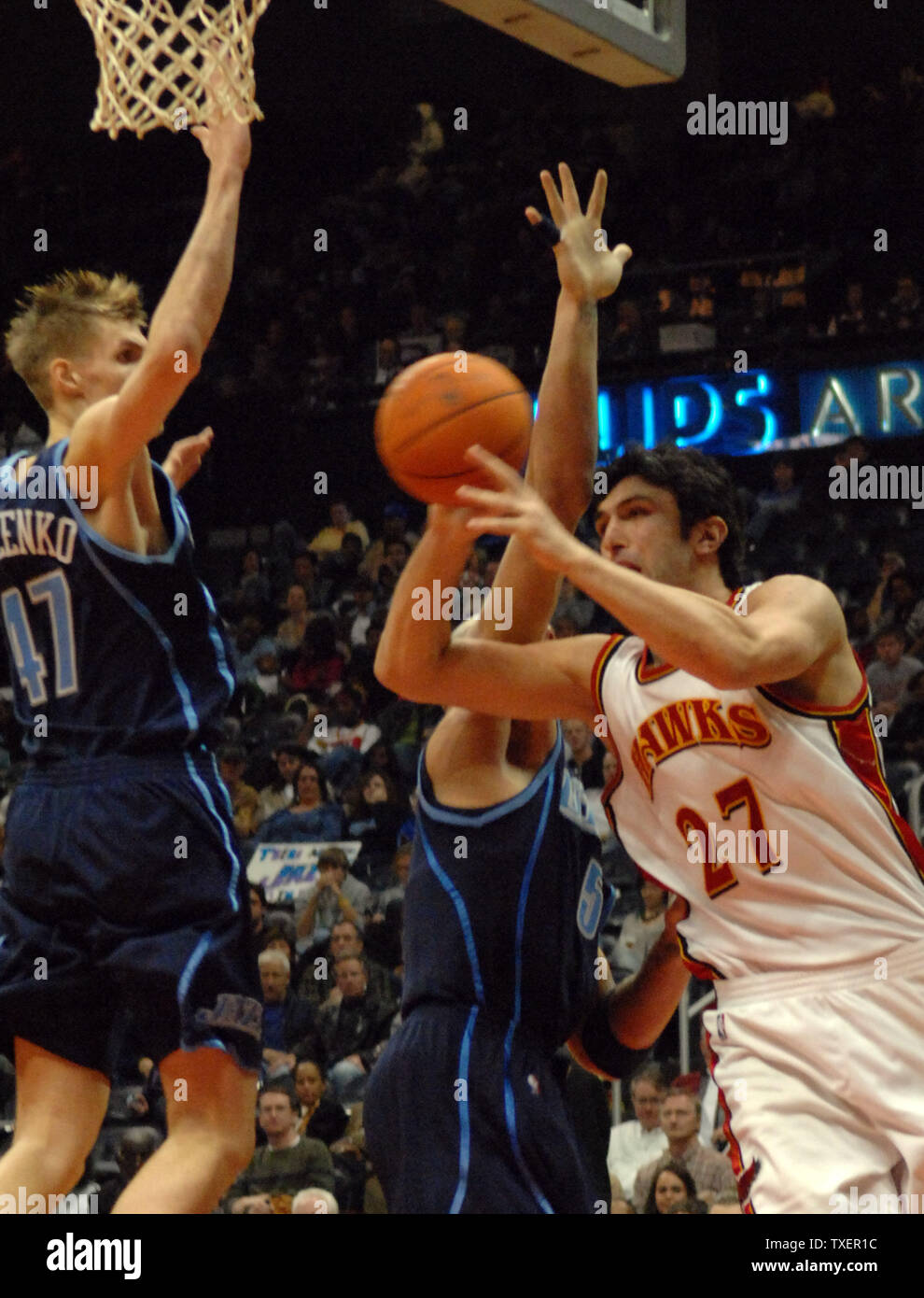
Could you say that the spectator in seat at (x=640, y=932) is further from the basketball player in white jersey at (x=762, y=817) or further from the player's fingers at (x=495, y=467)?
the player's fingers at (x=495, y=467)

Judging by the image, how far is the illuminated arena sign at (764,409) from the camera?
12.5 m

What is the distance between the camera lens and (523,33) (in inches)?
207

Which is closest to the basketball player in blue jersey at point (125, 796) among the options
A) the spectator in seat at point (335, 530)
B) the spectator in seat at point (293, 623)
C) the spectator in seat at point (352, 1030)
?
the spectator in seat at point (352, 1030)

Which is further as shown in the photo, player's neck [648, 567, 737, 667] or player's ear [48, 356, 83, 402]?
player's ear [48, 356, 83, 402]

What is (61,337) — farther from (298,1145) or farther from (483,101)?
(483,101)

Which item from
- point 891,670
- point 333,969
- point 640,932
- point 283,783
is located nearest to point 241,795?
point 283,783

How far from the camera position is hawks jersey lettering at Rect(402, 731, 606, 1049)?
373cm

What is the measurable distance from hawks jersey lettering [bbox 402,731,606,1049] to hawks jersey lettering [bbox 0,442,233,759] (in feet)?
2.03

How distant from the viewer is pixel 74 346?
4215mm

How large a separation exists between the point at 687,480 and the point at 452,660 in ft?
2.31

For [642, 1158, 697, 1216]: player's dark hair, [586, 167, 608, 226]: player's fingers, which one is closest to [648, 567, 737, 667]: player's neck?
[586, 167, 608, 226]: player's fingers

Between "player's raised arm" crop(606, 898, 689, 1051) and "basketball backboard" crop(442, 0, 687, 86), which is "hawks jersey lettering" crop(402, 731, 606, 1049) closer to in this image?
"player's raised arm" crop(606, 898, 689, 1051)

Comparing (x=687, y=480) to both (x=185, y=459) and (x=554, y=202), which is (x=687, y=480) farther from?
(x=185, y=459)
